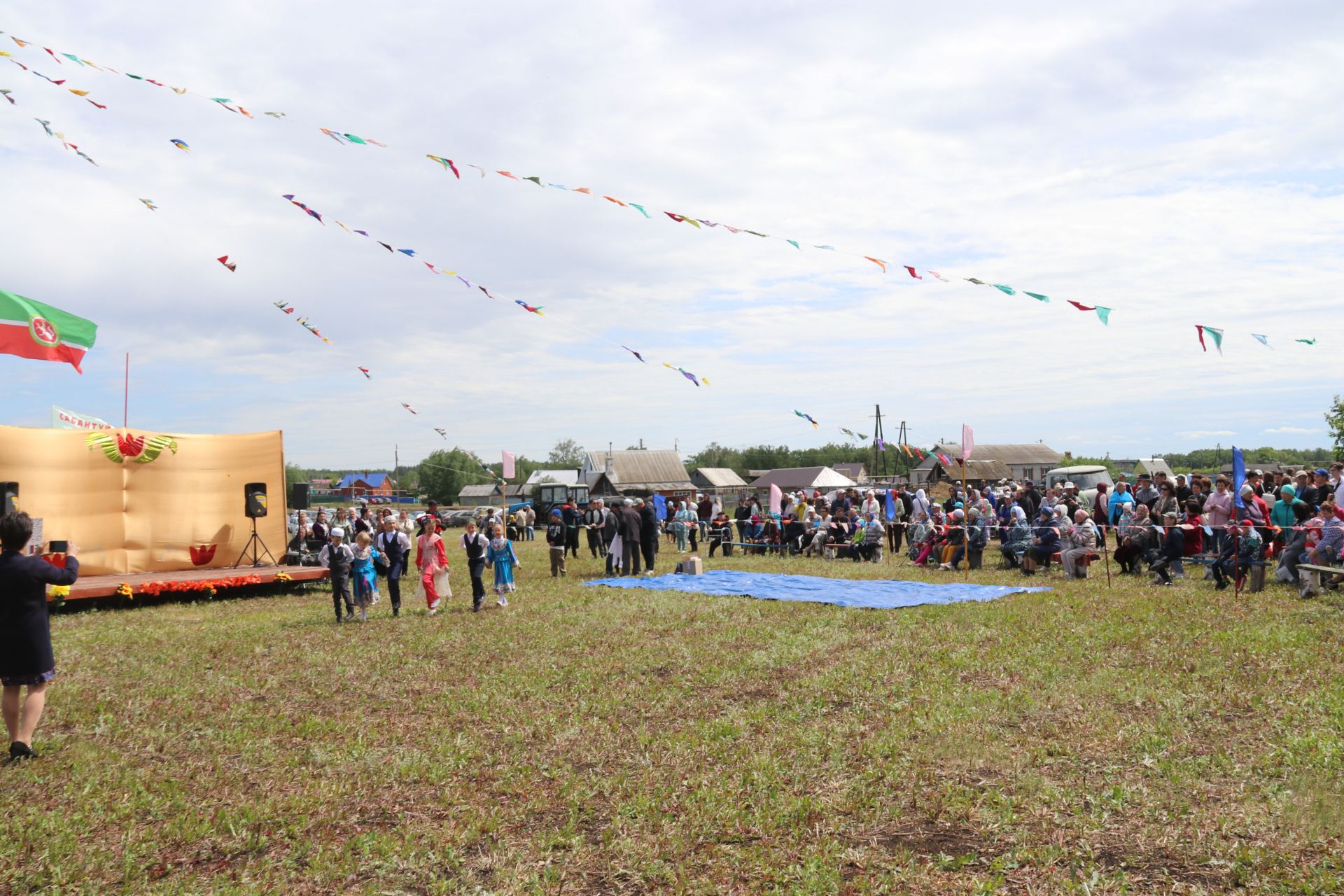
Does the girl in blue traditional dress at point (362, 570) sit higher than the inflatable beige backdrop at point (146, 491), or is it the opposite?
the inflatable beige backdrop at point (146, 491)

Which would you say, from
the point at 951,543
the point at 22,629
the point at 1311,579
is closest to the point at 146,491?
the point at 22,629

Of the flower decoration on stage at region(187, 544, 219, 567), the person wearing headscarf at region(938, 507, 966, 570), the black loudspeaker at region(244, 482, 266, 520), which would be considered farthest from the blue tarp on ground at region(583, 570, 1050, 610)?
the flower decoration on stage at region(187, 544, 219, 567)

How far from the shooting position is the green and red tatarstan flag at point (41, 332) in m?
10.7

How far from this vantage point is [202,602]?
54.6 feet

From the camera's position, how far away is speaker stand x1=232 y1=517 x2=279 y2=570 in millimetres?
19172

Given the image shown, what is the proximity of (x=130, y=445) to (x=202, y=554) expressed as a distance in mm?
2565

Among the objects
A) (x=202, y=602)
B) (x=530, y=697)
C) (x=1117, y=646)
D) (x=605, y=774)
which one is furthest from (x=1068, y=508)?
(x=202, y=602)

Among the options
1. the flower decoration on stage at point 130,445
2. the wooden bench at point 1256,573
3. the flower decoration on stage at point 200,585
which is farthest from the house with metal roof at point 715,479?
the wooden bench at point 1256,573

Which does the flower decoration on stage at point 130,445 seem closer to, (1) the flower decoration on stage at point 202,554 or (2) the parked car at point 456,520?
(1) the flower decoration on stage at point 202,554

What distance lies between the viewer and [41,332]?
11.1 meters

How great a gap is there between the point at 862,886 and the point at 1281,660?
19.6 feet

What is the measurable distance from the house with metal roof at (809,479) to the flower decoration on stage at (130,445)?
45403 millimetres

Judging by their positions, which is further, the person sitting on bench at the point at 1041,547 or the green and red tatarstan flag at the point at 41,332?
the person sitting on bench at the point at 1041,547

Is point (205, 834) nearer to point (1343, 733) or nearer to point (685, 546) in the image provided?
point (1343, 733)
